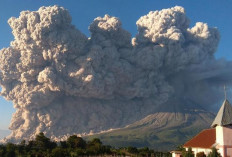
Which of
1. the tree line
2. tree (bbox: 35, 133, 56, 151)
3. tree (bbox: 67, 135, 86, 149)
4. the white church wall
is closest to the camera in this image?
the white church wall

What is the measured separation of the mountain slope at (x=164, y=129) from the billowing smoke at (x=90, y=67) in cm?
963

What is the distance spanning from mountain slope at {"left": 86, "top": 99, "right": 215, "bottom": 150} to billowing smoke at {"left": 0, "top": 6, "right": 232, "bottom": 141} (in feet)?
31.6

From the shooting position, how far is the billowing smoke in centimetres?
13762

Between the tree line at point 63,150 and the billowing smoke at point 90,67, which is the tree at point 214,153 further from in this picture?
the billowing smoke at point 90,67

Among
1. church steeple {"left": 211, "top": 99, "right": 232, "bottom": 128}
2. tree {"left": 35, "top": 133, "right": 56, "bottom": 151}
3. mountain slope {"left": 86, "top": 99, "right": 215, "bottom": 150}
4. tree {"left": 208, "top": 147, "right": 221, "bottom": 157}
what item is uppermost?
mountain slope {"left": 86, "top": 99, "right": 215, "bottom": 150}

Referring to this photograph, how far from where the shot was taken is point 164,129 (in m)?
172

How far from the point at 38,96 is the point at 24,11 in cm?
3560

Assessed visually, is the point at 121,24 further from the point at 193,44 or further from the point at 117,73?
the point at 193,44

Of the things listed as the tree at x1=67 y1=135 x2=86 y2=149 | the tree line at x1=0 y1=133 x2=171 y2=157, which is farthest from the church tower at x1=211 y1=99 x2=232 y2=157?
the tree at x1=67 y1=135 x2=86 y2=149

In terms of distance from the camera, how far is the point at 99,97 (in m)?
152

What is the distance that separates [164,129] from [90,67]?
57.0 metres

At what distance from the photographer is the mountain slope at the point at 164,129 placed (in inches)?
5842

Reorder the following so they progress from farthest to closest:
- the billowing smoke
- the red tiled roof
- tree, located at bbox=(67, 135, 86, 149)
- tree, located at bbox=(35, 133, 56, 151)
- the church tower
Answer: the billowing smoke → tree, located at bbox=(67, 135, 86, 149) → tree, located at bbox=(35, 133, 56, 151) → the red tiled roof → the church tower

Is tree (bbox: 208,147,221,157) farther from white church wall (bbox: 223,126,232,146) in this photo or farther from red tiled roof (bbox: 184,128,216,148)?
red tiled roof (bbox: 184,128,216,148)
